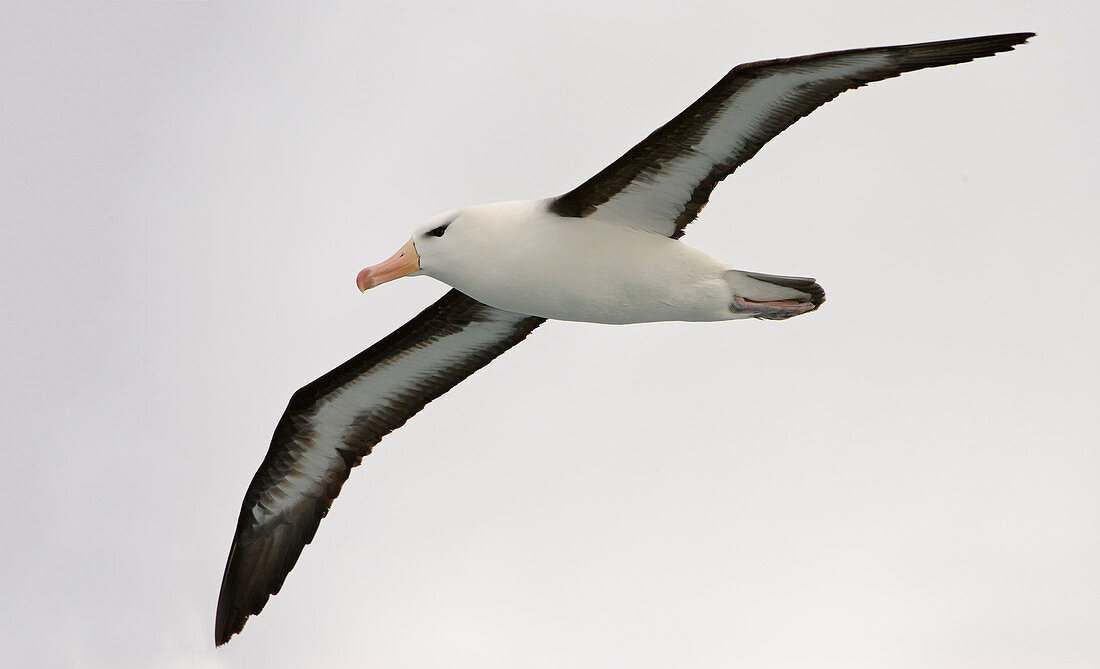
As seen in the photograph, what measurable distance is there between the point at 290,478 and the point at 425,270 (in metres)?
2.96

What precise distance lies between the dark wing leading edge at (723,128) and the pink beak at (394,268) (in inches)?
45.5

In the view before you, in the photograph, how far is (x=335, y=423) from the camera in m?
10.5

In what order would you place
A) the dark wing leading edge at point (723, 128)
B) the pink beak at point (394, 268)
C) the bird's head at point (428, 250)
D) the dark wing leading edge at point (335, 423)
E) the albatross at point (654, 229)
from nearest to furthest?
the dark wing leading edge at point (723, 128), the albatross at point (654, 229), the bird's head at point (428, 250), the pink beak at point (394, 268), the dark wing leading edge at point (335, 423)

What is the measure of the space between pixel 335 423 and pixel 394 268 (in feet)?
7.41

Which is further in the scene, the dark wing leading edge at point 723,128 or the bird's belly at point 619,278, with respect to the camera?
the bird's belly at point 619,278

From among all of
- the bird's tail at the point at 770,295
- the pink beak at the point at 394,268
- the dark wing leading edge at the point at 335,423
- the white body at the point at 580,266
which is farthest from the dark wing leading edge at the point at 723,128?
the dark wing leading edge at the point at 335,423

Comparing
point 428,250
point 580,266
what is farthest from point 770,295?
point 428,250

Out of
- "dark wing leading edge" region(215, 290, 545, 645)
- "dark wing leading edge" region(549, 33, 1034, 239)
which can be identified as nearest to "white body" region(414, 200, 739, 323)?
"dark wing leading edge" region(549, 33, 1034, 239)

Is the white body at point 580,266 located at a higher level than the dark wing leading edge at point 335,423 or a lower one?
higher

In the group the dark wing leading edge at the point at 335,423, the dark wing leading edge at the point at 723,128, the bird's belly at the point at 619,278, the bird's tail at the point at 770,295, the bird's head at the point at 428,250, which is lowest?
the dark wing leading edge at the point at 335,423

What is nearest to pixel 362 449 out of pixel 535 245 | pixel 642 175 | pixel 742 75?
pixel 535 245

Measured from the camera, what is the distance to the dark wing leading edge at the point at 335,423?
10.2 m

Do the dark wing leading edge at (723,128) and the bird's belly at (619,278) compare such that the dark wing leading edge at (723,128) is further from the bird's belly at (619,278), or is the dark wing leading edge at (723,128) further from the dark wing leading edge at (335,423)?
the dark wing leading edge at (335,423)

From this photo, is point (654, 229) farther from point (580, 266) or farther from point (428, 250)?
point (428, 250)
